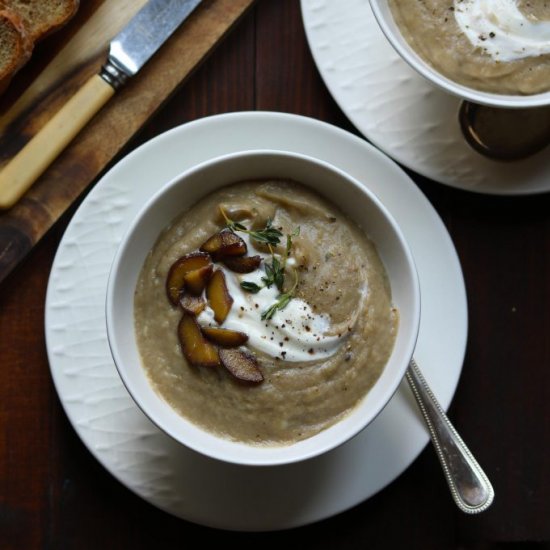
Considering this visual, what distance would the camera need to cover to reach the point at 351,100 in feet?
7.73

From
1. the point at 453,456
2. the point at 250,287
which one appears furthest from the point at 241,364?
the point at 453,456

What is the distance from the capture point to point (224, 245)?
199cm

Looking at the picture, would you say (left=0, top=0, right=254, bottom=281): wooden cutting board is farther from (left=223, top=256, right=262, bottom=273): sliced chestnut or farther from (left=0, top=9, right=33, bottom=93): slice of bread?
(left=223, top=256, right=262, bottom=273): sliced chestnut

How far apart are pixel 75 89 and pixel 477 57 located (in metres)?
1.19

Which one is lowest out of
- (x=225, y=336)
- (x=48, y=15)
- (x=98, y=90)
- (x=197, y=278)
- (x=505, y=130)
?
(x=505, y=130)

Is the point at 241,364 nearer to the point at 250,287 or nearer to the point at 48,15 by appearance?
the point at 250,287

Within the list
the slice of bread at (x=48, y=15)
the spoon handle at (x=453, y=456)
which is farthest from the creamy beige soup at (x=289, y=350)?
the slice of bread at (x=48, y=15)

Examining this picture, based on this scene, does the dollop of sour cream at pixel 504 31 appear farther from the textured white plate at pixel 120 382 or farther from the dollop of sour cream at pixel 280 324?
the dollop of sour cream at pixel 280 324

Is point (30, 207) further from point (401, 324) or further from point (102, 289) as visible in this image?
point (401, 324)

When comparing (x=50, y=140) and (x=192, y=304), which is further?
(x=50, y=140)

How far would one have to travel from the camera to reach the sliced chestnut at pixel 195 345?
1974mm

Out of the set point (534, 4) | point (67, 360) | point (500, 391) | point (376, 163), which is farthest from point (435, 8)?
point (67, 360)

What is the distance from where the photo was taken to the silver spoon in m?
2.33

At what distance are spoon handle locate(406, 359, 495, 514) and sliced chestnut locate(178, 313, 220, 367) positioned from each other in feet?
1.86
